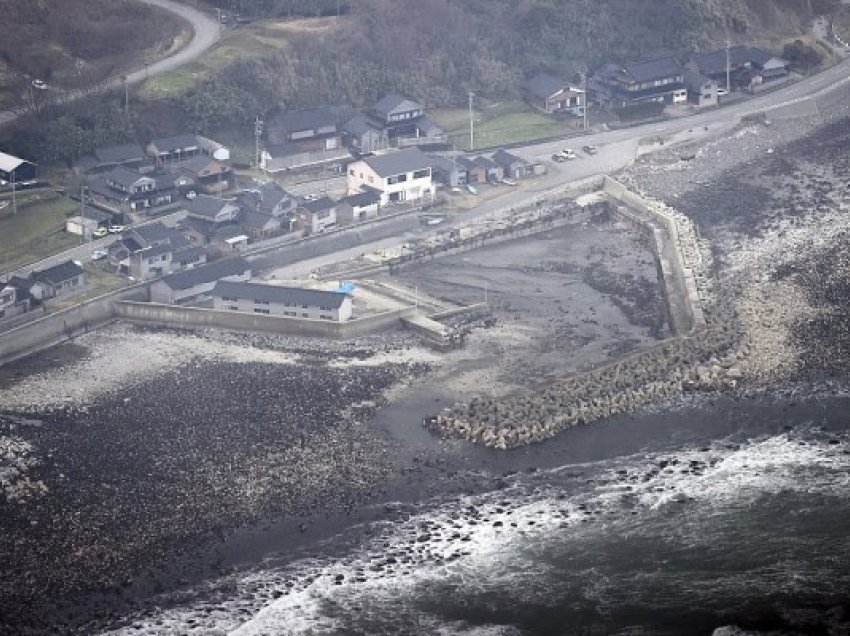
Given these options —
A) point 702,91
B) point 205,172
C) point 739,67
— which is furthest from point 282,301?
point 739,67

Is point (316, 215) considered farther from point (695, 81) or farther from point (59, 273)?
point (695, 81)

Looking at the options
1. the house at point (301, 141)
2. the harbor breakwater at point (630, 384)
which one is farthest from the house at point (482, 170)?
the harbor breakwater at point (630, 384)

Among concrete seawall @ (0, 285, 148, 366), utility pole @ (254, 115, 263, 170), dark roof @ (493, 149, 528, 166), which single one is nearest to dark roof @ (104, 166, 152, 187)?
utility pole @ (254, 115, 263, 170)

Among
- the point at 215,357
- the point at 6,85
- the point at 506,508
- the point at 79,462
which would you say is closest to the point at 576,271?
the point at 215,357

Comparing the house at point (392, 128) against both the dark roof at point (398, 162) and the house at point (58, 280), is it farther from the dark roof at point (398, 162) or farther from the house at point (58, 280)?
the house at point (58, 280)

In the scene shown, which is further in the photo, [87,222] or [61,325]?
[87,222]

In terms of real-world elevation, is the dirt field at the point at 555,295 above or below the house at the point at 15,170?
below

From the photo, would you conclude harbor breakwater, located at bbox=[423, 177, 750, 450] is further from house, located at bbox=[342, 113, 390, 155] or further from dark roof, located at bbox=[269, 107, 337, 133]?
dark roof, located at bbox=[269, 107, 337, 133]
